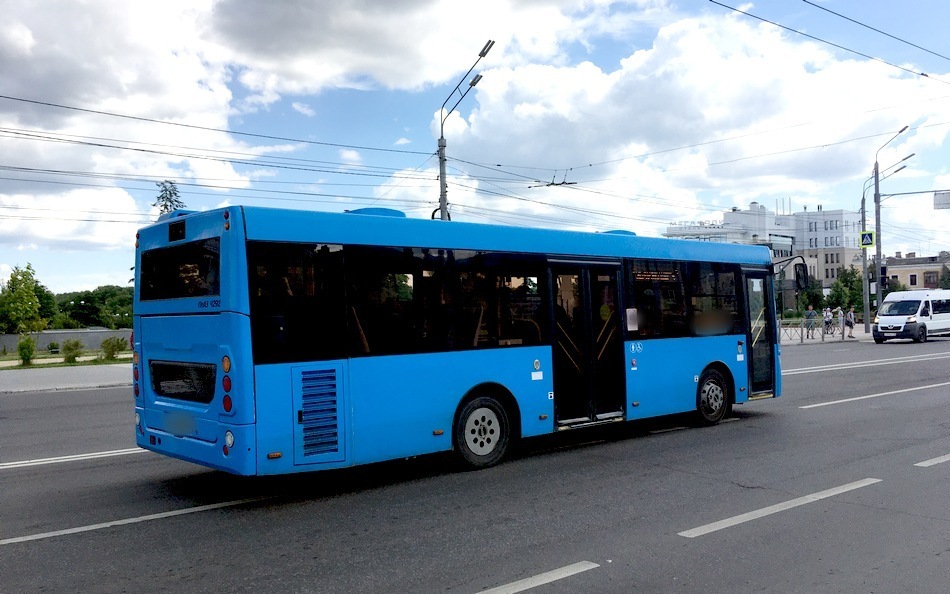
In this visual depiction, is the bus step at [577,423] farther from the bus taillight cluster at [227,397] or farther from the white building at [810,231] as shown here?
the white building at [810,231]

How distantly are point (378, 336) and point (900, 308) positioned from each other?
1414 inches

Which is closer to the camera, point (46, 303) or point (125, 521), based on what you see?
point (125, 521)

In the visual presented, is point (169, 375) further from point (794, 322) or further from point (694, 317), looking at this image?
point (794, 322)

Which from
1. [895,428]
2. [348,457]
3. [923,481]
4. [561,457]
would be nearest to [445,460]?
[561,457]

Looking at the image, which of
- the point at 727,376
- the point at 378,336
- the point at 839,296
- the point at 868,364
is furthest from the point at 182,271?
the point at 839,296

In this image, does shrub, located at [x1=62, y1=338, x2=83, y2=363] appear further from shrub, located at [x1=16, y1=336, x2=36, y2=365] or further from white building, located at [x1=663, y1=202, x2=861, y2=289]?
white building, located at [x1=663, y1=202, x2=861, y2=289]

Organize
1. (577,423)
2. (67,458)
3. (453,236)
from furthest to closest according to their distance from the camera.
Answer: (67,458)
(577,423)
(453,236)

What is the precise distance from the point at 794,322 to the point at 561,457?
39.4 metres

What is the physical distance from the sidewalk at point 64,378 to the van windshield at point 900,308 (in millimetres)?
33612

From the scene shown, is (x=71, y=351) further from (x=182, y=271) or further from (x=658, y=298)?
(x=658, y=298)

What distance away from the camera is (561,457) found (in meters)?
9.00

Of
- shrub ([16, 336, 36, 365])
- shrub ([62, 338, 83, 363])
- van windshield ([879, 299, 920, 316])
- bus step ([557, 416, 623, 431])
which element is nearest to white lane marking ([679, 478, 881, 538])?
bus step ([557, 416, 623, 431])

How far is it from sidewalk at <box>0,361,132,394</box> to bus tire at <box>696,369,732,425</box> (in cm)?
1667

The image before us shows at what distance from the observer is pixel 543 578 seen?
4.81m
